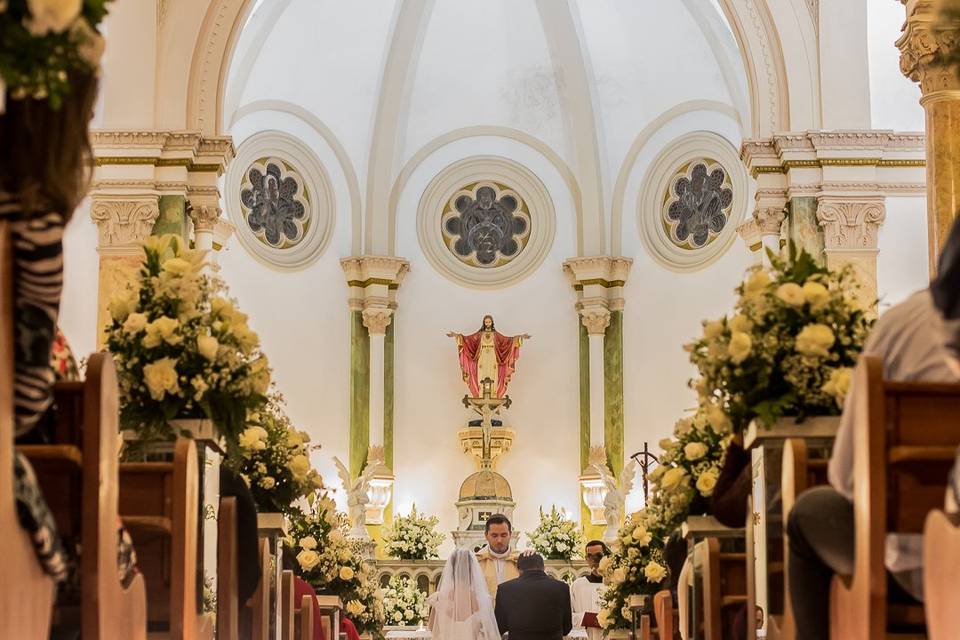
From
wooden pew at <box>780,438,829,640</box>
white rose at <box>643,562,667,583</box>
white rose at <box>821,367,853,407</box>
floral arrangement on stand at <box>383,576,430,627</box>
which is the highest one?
white rose at <box>821,367,853,407</box>

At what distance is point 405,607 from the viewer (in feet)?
57.4

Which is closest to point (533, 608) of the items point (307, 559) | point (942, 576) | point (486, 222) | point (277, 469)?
point (307, 559)

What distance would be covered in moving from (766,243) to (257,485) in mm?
8380

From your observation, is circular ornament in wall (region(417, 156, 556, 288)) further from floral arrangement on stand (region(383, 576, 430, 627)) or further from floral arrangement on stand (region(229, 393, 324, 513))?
floral arrangement on stand (region(229, 393, 324, 513))

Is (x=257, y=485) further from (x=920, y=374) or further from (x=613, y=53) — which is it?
(x=613, y=53)

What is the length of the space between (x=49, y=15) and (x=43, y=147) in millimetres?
405

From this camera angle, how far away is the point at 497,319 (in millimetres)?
22828

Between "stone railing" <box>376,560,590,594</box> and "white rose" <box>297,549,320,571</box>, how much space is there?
9666 mm

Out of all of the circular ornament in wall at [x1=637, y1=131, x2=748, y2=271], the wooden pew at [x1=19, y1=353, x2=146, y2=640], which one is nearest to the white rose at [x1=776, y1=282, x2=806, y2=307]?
the wooden pew at [x1=19, y1=353, x2=146, y2=640]

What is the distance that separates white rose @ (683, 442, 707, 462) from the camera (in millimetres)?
7539

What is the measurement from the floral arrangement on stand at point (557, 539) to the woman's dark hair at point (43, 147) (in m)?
17.4

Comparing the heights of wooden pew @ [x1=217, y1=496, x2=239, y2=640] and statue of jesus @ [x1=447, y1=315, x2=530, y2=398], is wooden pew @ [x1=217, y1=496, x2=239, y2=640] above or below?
below

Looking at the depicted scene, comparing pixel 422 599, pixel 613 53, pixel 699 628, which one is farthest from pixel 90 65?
pixel 613 53

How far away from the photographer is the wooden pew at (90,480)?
12.7 ft
